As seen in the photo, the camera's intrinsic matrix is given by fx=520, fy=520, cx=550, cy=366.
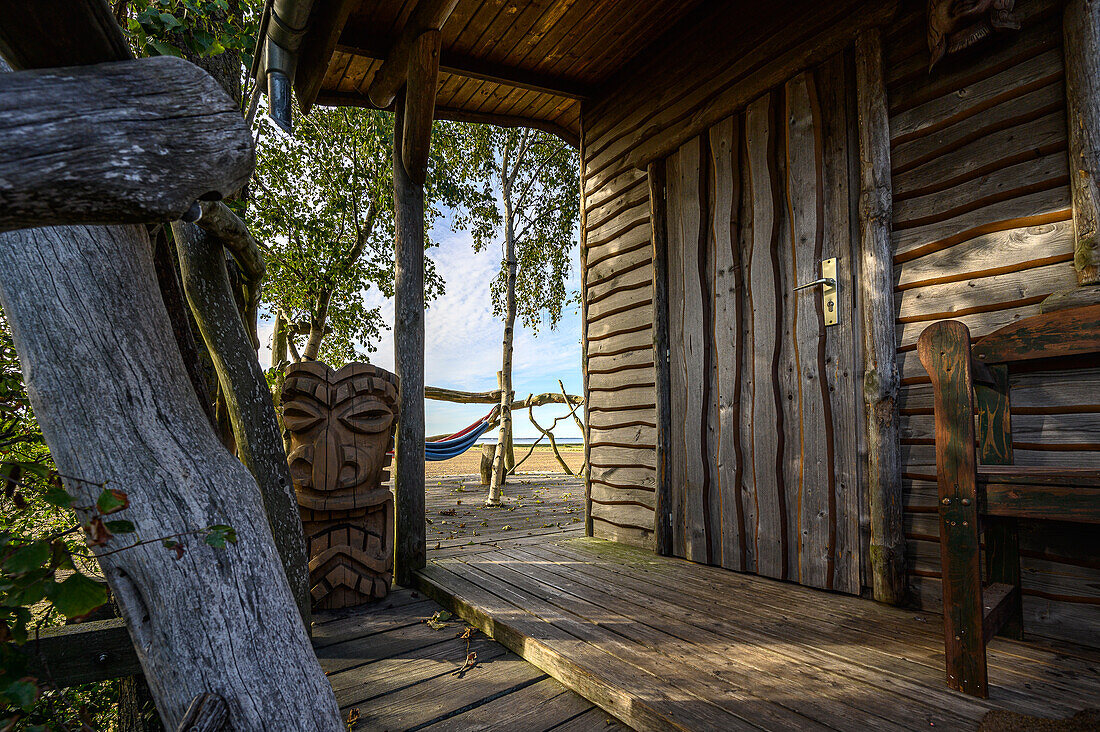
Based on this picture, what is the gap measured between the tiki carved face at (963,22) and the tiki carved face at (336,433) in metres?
2.82

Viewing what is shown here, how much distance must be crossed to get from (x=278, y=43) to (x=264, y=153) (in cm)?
379

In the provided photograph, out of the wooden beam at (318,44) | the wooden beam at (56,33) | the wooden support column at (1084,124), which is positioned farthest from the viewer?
the wooden beam at (318,44)

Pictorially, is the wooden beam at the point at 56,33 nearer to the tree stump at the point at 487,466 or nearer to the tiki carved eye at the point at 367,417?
the tiki carved eye at the point at 367,417

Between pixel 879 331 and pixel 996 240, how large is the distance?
50cm

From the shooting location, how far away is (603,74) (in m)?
3.84

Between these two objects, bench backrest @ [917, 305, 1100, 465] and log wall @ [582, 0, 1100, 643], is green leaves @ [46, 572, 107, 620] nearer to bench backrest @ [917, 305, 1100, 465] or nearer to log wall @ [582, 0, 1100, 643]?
bench backrest @ [917, 305, 1100, 465]

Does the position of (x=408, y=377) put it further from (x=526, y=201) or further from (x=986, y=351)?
(x=526, y=201)

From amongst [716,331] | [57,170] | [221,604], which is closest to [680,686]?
[221,604]

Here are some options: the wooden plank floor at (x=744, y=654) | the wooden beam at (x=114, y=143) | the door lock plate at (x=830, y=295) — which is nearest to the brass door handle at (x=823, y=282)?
the door lock plate at (x=830, y=295)

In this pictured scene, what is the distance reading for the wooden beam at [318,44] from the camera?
244 centimetres

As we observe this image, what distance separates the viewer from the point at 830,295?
7.95ft

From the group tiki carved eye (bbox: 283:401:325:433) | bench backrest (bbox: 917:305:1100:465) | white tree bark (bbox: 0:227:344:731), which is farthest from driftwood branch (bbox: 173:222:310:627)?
bench backrest (bbox: 917:305:1100:465)

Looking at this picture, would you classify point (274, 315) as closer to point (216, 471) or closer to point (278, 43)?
point (278, 43)

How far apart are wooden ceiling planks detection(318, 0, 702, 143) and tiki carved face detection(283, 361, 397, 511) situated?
→ 82.8 inches
